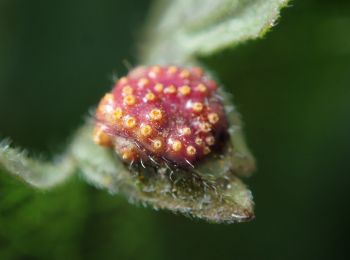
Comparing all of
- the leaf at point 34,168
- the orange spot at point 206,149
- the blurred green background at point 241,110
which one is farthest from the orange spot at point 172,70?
the leaf at point 34,168

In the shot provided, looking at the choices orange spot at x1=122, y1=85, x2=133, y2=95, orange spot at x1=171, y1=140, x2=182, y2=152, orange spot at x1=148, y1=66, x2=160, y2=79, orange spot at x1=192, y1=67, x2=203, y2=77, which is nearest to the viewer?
orange spot at x1=171, y1=140, x2=182, y2=152

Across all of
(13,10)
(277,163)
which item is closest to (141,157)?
(277,163)

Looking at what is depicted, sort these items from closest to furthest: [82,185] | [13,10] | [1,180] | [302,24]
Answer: [1,180]
[82,185]
[302,24]
[13,10]

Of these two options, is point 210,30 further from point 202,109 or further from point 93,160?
point 93,160

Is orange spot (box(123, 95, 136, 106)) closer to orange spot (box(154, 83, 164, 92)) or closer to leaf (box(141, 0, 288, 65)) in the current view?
orange spot (box(154, 83, 164, 92))

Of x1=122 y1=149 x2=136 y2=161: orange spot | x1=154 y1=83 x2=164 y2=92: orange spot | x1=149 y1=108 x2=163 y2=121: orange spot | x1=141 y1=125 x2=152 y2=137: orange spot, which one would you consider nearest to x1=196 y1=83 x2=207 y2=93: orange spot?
x1=154 y1=83 x2=164 y2=92: orange spot

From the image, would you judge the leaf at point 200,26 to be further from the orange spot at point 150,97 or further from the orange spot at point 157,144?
the orange spot at point 157,144
